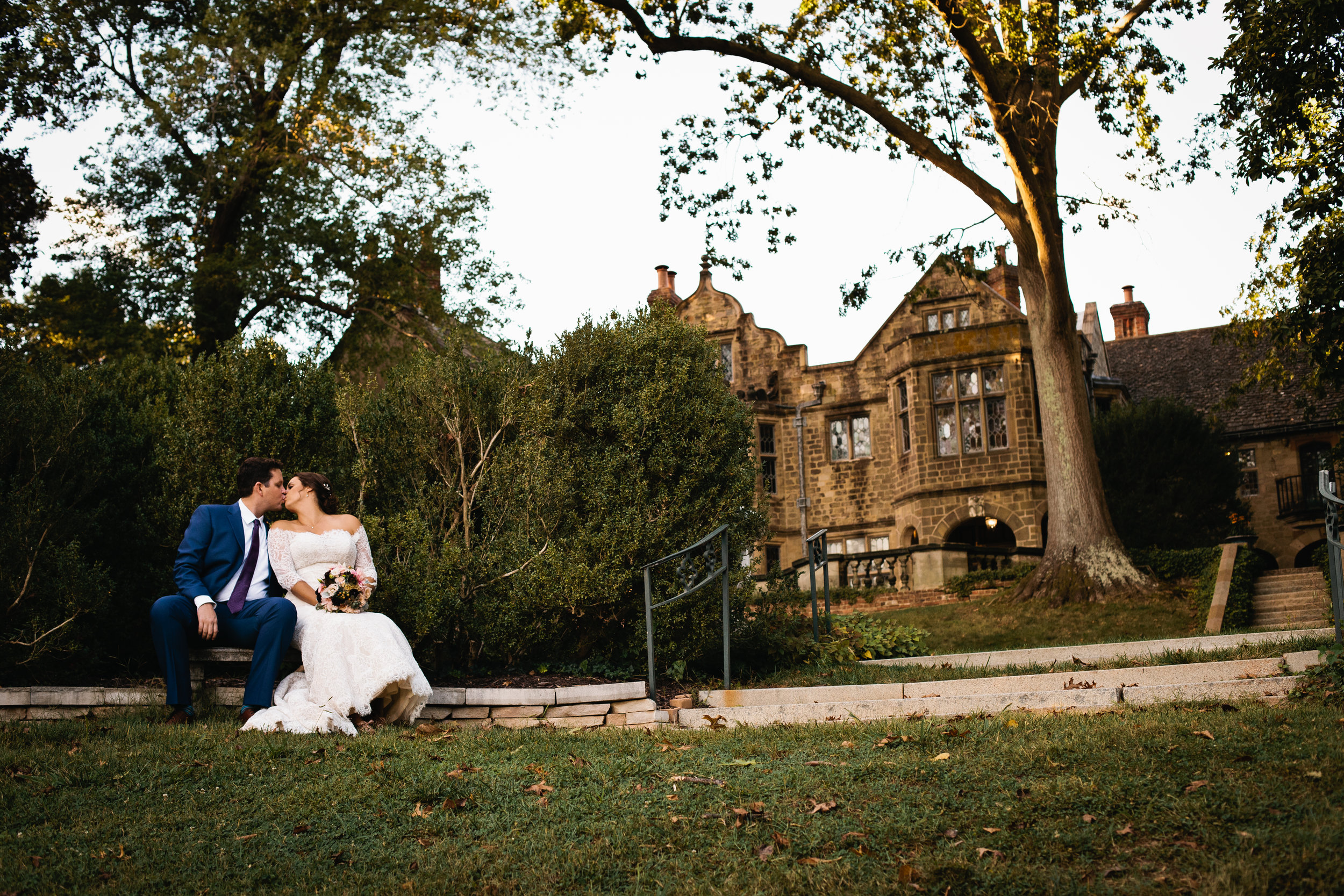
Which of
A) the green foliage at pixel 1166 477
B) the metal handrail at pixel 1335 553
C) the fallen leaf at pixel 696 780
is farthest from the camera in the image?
the green foliage at pixel 1166 477

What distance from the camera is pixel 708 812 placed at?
14.9ft

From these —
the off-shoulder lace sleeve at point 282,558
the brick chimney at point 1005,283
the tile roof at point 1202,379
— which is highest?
the brick chimney at point 1005,283

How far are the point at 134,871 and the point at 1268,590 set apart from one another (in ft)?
54.0

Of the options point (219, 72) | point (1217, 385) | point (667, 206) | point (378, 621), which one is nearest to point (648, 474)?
point (378, 621)

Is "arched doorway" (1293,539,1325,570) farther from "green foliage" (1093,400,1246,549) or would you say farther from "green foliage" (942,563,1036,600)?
"green foliage" (942,563,1036,600)

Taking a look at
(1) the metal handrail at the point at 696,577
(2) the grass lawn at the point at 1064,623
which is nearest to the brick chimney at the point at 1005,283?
(2) the grass lawn at the point at 1064,623

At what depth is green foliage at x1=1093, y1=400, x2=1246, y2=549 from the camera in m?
23.0

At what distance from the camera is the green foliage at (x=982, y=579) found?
19.5 metres

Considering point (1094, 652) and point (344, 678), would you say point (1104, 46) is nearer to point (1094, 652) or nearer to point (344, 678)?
point (1094, 652)

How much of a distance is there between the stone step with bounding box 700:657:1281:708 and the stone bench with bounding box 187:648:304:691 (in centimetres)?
303

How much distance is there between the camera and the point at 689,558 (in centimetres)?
817

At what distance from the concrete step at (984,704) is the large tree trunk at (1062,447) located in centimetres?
900

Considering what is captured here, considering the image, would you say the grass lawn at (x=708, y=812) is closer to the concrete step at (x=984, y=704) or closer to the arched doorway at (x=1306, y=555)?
the concrete step at (x=984, y=704)

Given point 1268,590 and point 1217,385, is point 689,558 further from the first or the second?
point 1217,385
